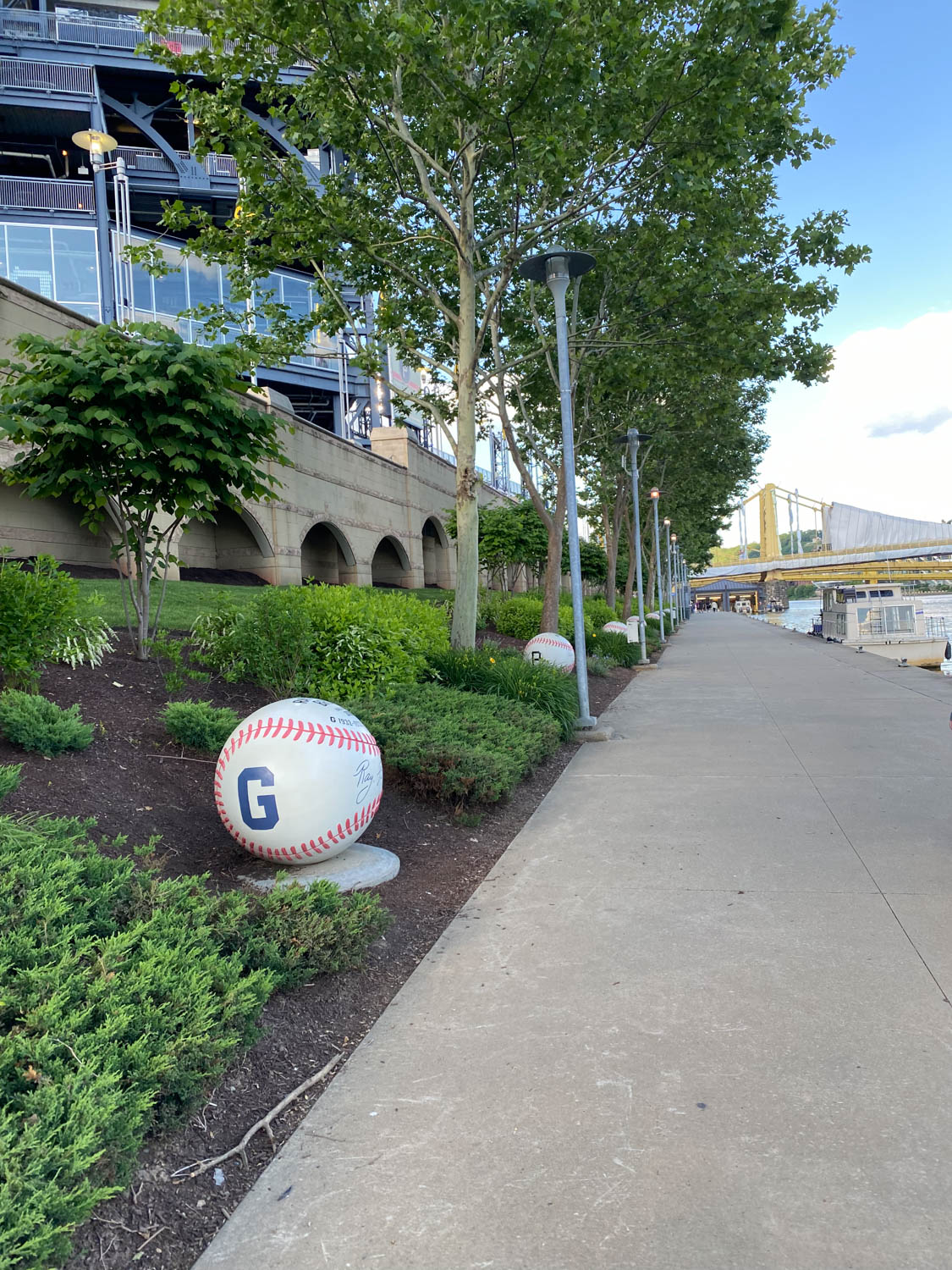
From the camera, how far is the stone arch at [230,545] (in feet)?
69.2

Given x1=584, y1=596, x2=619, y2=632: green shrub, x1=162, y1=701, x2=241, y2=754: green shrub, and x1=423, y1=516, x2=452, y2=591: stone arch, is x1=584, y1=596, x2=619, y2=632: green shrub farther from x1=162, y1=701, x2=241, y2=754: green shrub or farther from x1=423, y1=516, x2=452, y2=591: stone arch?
x1=162, y1=701, x2=241, y2=754: green shrub

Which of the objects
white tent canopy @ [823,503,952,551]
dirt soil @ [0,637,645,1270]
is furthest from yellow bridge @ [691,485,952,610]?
dirt soil @ [0,637,645,1270]

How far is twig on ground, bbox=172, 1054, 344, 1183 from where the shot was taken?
2590 millimetres

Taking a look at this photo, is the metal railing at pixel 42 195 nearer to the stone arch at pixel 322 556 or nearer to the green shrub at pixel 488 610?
the stone arch at pixel 322 556

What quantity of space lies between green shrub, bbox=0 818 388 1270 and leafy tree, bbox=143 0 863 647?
8.25 metres

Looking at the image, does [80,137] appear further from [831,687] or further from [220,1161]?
[220,1161]

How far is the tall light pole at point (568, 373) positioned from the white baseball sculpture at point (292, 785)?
5920 mm

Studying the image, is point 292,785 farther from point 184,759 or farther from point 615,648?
point 615,648

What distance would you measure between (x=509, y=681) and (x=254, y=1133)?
775 centimetres

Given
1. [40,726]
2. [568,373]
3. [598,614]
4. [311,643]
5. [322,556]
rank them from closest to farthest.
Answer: [40,726] → [311,643] → [568,373] → [598,614] → [322,556]

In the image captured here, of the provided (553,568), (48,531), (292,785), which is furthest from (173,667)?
(553,568)

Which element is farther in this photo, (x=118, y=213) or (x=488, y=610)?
(x=118, y=213)

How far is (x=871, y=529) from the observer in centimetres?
9350
